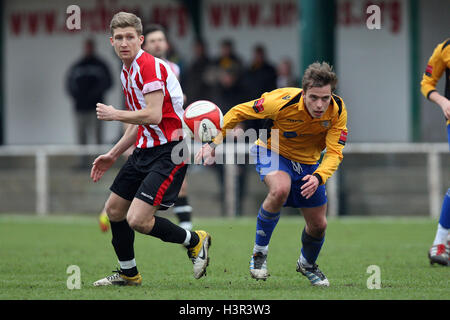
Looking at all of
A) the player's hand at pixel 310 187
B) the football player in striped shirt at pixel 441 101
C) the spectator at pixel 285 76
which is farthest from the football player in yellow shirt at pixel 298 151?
the spectator at pixel 285 76

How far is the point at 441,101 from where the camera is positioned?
7199 millimetres

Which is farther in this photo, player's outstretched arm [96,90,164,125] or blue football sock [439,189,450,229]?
blue football sock [439,189,450,229]

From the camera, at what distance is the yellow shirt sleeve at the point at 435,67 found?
741 centimetres

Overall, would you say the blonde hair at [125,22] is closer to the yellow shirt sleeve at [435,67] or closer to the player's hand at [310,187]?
the player's hand at [310,187]

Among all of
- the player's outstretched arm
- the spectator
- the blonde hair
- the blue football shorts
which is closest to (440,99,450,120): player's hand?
the blue football shorts

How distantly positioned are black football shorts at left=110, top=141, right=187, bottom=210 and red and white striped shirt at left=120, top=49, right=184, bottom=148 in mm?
63

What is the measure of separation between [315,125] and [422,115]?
9.77 m

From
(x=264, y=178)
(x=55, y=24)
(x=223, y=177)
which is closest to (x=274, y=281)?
(x=264, y=178)

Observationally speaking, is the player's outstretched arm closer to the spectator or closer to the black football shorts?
the black football shorts

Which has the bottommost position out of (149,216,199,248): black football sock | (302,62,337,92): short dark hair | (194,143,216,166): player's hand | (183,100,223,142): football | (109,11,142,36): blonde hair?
(149,216,199,248): black football sock

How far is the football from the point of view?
6.09 metres

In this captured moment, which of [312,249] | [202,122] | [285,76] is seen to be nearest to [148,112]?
[202,122]
